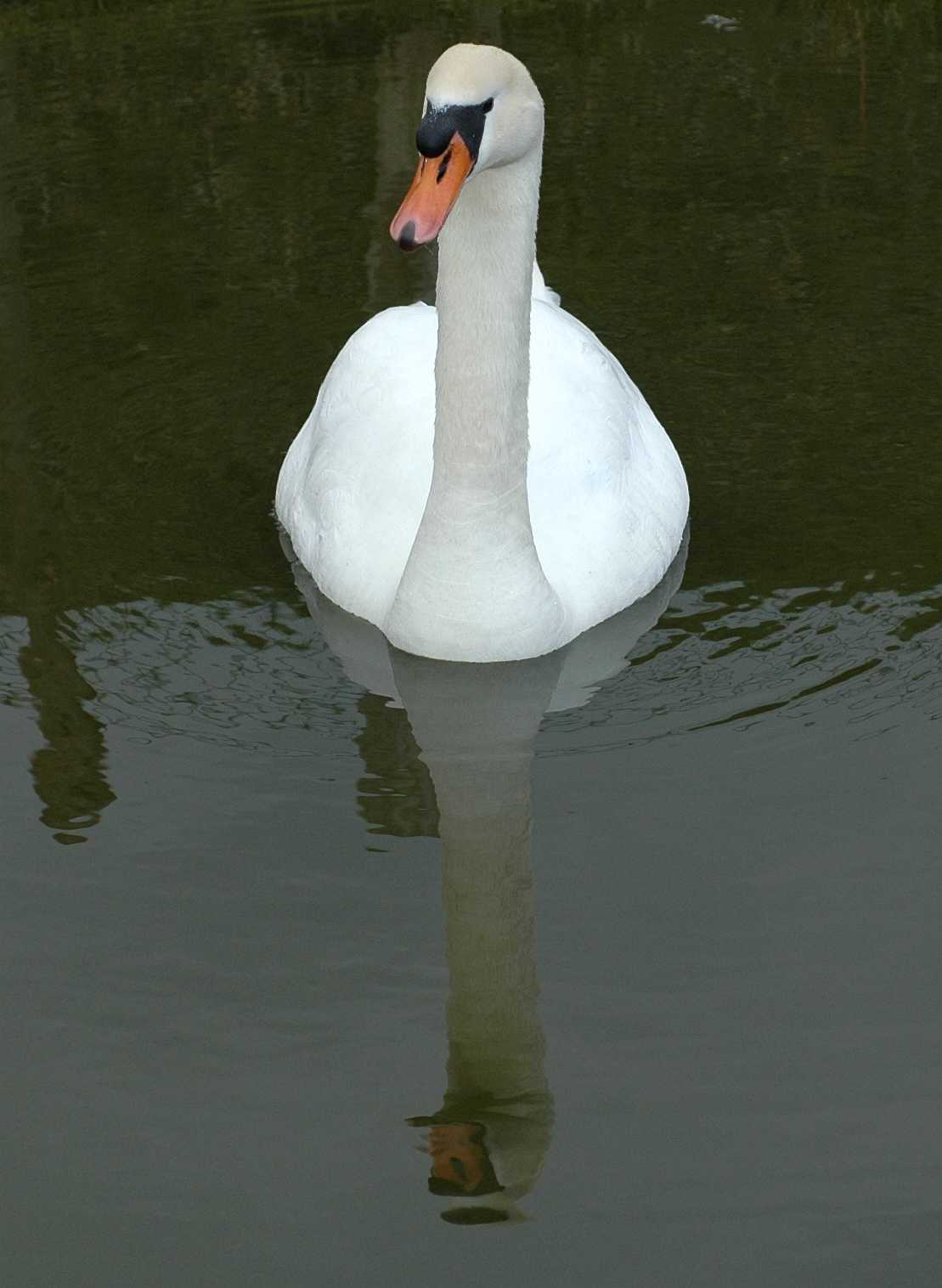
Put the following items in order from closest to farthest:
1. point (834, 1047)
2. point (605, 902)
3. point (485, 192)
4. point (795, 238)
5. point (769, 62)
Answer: point (834, 1047) → point (605, 902) → point (485, 192) → point (795, 238) → point (769, 62)

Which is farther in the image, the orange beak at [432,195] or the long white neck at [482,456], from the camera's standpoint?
the long white neck at [482,456]

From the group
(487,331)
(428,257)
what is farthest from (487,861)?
(428,257)

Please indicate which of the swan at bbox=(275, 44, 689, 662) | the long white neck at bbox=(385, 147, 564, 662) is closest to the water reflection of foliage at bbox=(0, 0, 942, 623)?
the swan at bbox=(275, 44, 689, 662)

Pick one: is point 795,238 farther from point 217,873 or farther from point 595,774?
point 217,873

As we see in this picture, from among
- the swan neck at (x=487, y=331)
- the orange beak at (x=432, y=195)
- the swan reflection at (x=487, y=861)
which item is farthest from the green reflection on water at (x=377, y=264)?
the orange beak at (x=432, y=195)

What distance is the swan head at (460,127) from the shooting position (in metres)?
6.11

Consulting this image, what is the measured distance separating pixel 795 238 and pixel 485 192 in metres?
5.32

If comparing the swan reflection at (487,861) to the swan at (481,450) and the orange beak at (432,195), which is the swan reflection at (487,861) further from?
the orange beak at (432,195)

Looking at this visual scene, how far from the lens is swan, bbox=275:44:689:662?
6.71 meters

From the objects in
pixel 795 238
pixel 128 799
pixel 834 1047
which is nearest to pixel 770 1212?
pixel 834 1047

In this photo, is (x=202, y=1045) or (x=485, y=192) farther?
(x=485, y=192)

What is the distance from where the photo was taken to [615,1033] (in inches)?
232

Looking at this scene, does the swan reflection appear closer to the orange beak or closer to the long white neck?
the long white neck

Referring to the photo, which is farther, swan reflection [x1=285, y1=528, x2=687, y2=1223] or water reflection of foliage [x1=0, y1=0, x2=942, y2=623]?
water reflection of foliage [x1=0, y1=0, x2=942, y2=623]
